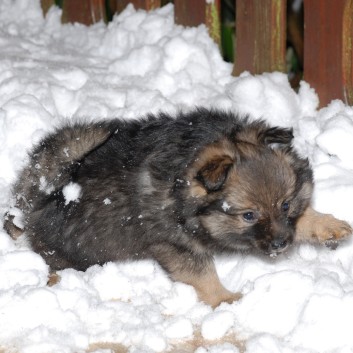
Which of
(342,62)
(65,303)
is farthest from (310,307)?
(342,62)

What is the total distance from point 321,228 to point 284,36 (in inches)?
69.2

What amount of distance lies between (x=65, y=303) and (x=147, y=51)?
105 inches

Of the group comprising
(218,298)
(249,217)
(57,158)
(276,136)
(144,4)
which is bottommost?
(218,298)

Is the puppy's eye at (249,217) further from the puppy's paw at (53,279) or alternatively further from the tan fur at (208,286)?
the puppy's paw at (53,279)

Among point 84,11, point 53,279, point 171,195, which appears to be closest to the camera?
point 171,195

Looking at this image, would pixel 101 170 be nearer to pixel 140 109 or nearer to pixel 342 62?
pixel 140 109

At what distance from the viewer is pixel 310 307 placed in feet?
14.6

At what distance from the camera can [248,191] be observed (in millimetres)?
4555

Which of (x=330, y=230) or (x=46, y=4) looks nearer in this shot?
(x=330, y=230)

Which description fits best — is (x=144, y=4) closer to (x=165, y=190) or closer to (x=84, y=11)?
(x=84, y=11)

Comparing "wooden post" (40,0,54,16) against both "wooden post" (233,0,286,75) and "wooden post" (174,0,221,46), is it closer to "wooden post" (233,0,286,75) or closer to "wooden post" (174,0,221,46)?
"wooden post" (174,0,221,46)

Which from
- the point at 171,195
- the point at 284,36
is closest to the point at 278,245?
the point at 171,195

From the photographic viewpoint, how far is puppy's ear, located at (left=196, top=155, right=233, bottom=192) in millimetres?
4477

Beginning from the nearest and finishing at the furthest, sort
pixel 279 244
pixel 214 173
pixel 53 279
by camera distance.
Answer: pixel 214 173
pixel 279 244
pixel 53 279
